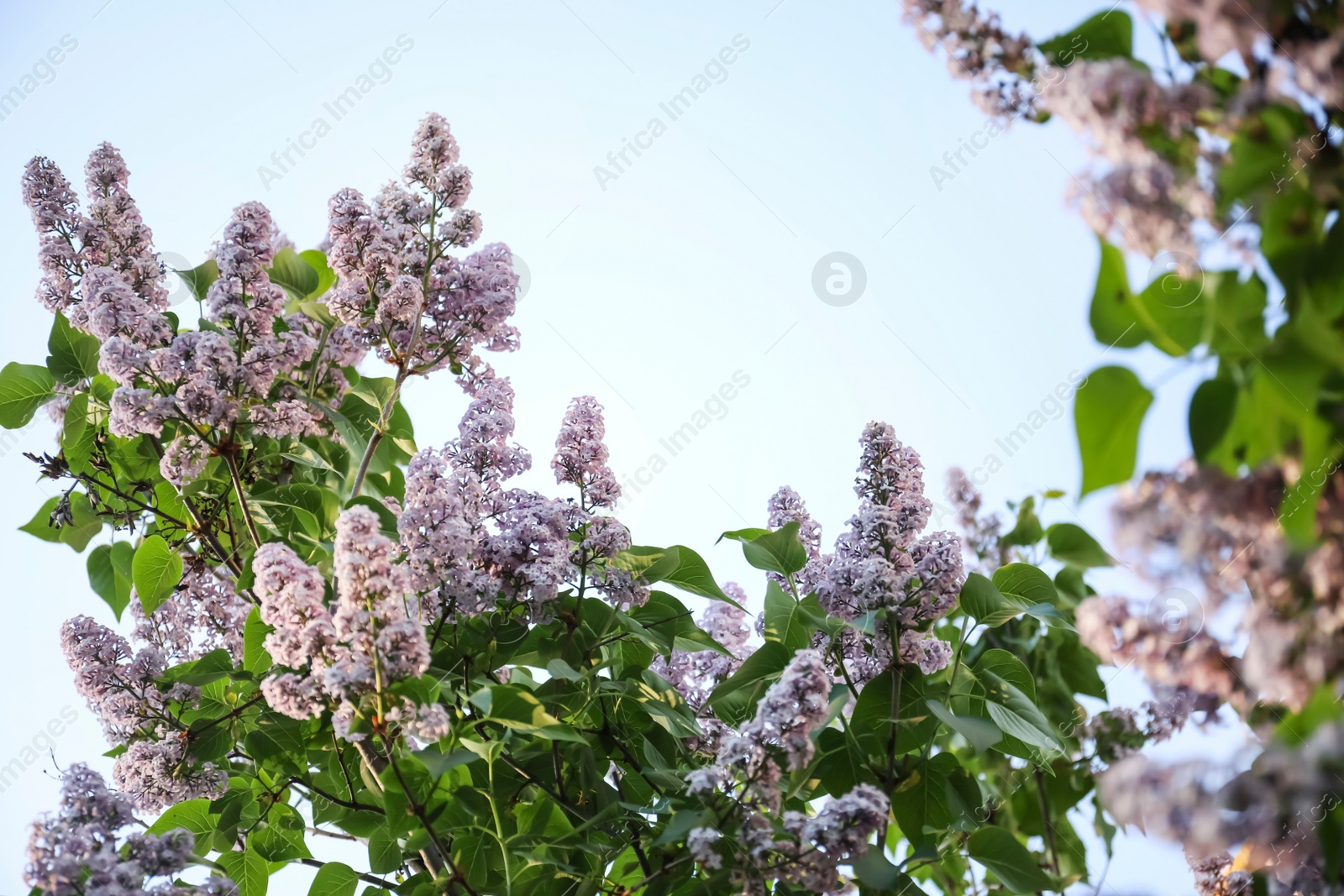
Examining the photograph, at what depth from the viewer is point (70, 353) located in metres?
2.43

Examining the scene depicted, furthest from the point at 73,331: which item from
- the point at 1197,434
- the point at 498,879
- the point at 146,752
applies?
the point at 1197,434

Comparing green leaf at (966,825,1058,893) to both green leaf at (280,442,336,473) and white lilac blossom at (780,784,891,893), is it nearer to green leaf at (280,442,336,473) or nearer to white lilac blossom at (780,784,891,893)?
white lilac blossom at (780,784,891,893)

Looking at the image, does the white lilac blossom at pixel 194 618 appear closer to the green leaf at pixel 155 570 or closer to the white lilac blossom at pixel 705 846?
the green leaf at pixel 155 570

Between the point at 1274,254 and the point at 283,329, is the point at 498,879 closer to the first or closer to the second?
the point at 283,329

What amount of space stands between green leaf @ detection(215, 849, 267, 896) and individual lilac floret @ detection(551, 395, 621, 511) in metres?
1.04

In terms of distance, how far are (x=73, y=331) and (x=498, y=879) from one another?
1721 millimetres

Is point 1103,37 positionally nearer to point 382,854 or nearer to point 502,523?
point 502,523

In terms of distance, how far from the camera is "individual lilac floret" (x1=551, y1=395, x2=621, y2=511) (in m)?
2.02

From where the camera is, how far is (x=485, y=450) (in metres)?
2.01

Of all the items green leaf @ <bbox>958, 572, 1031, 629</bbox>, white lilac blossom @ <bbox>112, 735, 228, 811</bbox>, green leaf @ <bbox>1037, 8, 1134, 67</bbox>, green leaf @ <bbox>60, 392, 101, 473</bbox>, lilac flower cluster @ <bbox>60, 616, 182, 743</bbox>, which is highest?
green leaf @ <bbox>60, 392, 101, 473</bbox>

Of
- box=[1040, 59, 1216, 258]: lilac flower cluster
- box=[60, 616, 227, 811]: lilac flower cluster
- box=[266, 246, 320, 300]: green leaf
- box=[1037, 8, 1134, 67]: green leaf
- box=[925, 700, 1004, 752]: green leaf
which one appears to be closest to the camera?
box=[1040, 59, 1216, 258]: lilac flower cluster

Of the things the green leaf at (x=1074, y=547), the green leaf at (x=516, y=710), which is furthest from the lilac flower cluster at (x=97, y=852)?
the green leaf at (x=1074, y=547)

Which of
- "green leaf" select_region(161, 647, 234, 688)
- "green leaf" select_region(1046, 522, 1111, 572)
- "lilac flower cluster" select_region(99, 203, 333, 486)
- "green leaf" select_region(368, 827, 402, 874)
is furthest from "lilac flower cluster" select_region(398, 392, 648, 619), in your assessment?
"green leaf" select_region(1046, 522, 1111, 572)

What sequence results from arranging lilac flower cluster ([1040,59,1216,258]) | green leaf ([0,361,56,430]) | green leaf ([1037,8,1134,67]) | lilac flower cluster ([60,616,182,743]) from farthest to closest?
green leaf ([0,361,56,430])
lilac flower cluster ([60,616,182,743])
green leaf ([1037,8,1134,67])
lilac flower cluster ([1040,59,1216,258])
